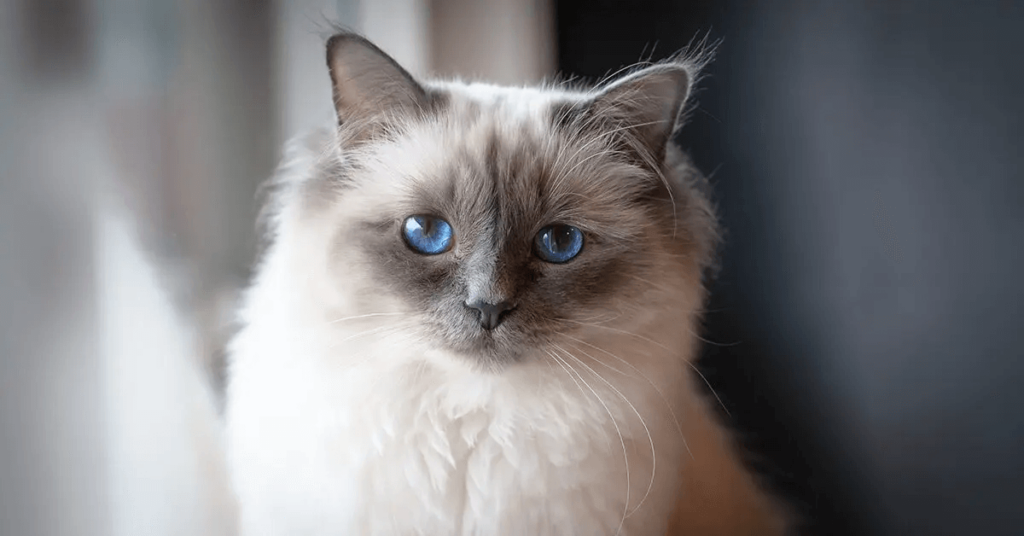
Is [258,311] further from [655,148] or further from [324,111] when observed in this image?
[655,148]

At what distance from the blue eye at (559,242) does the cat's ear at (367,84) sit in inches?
10.4

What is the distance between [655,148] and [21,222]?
2.85 ft

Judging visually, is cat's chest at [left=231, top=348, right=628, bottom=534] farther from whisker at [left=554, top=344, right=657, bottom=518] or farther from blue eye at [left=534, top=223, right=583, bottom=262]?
blue eye at [left=534, top=223, right=583, bottom=262]

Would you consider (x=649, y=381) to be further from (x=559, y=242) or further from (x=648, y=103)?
(x=648, y=103)

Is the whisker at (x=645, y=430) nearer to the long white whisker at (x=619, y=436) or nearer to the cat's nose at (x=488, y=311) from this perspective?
the long white whisker at (x=619, y=436)

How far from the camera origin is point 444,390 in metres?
1.11

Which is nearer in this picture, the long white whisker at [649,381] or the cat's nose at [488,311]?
the cat's nose at [488,311]

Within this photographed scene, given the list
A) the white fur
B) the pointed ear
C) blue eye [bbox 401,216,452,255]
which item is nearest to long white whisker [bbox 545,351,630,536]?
the white fur

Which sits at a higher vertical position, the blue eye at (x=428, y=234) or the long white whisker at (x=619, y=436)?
the blue eye at (x=428, y=234)

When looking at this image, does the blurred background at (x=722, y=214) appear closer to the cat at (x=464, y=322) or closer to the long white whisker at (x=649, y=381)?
the cat at (x=464, y=322)

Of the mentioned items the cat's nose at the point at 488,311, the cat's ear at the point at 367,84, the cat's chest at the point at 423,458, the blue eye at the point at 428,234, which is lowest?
the cat's chest at the point at 423,458

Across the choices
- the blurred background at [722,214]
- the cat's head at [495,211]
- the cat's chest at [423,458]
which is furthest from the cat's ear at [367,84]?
the cat's chest at [423,458]

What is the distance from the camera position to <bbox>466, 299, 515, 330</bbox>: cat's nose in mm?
1013

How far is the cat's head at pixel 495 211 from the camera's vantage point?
1057 mm
